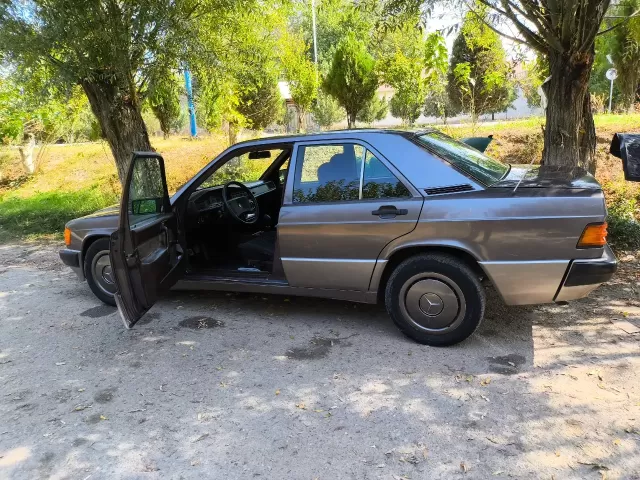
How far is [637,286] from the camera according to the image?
186 inches

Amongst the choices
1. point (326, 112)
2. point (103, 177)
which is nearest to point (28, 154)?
point (103, 177)

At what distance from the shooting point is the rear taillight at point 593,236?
320 centimetres

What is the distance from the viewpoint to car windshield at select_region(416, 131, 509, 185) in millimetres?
3705

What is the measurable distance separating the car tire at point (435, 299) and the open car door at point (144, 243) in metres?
1.94

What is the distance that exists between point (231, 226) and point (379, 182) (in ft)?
6.44

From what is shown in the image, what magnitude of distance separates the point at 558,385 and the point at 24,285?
19.8 ft

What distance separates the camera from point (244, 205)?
16.7ft

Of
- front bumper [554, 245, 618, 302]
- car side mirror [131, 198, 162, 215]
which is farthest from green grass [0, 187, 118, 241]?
front bumper [554, 245, 618, 302]

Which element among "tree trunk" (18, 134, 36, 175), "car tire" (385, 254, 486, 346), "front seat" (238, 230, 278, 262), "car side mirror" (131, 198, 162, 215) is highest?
"tree trunk" (18, 134, 36, 175)

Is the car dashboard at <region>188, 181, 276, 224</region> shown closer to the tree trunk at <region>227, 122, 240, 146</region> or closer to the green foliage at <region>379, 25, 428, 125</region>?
the tree trunk at <region>227, 122, 240, 146</region>

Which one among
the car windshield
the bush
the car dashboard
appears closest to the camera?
the car windshield

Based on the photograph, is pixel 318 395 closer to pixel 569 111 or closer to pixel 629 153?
pixel 629 153

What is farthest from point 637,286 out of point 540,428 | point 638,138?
point 540,428

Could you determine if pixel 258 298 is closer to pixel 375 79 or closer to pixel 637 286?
pixel 637 286
